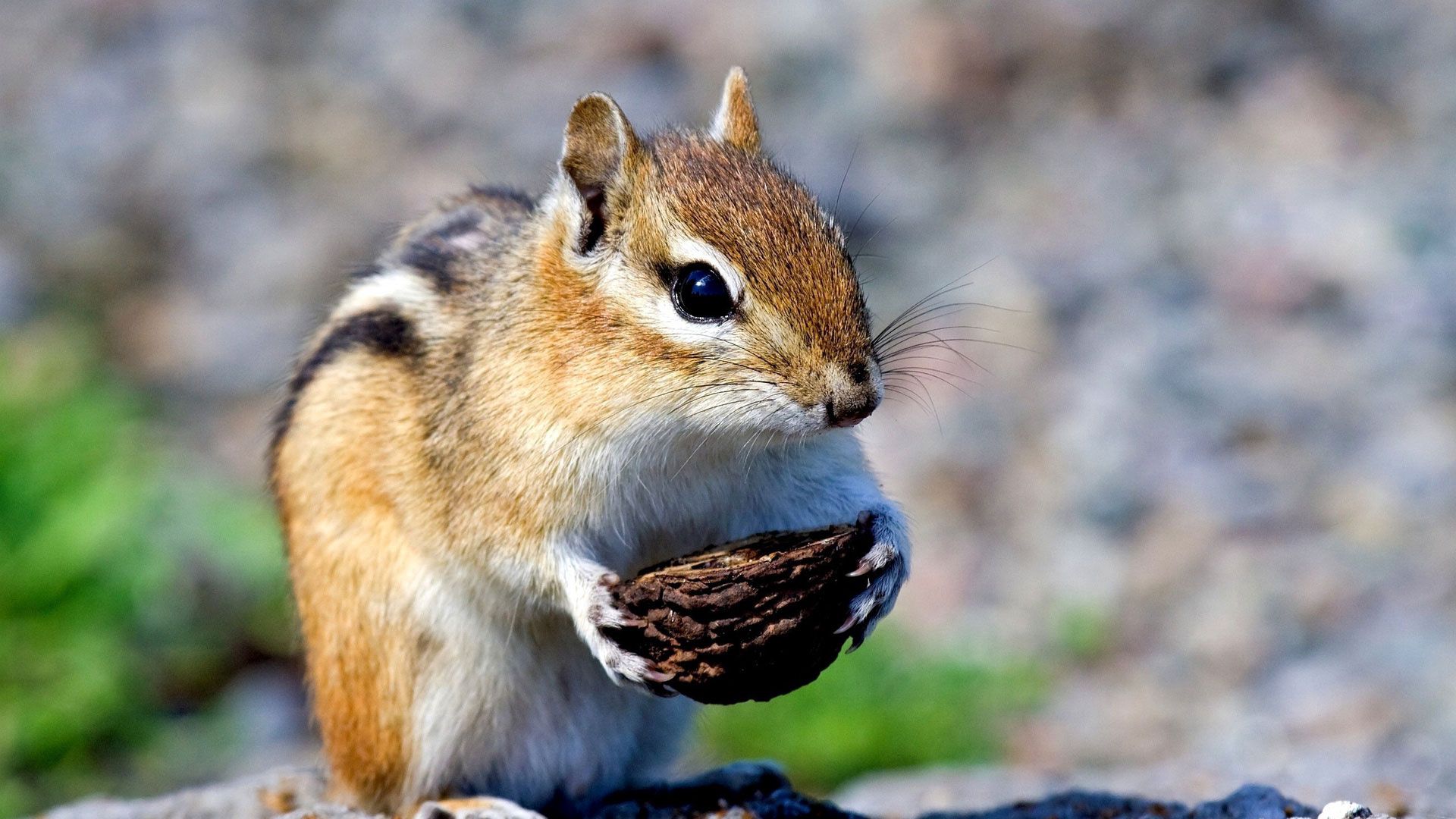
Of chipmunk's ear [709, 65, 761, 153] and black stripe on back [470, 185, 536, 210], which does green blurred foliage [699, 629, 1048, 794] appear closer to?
black stripe on back [470, 185, 536, 210]

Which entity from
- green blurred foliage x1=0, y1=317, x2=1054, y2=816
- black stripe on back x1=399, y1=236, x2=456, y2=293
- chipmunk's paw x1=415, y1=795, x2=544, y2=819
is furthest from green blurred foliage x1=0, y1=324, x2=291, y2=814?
black stripe on back x1=399, y1=236, x2=456, y2=293

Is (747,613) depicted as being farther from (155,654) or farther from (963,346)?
(963,346)

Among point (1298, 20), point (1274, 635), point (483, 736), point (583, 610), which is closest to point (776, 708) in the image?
point (1274, 635)

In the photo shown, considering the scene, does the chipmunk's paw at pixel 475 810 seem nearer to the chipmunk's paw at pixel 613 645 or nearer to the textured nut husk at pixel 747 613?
the chipmunk's paw at pixel 613 645

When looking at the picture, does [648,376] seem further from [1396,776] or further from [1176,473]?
[1176,473]

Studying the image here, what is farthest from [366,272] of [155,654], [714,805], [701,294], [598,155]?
[155,654]
